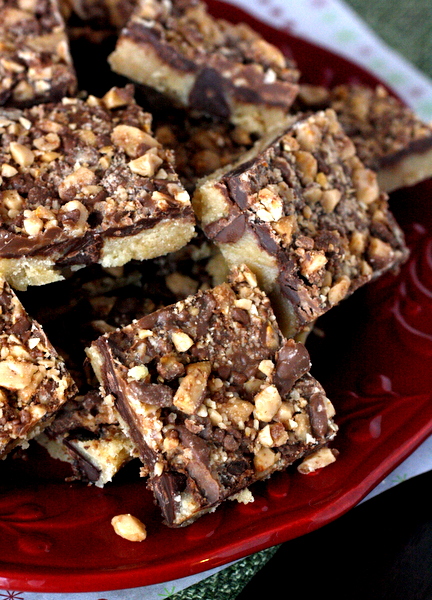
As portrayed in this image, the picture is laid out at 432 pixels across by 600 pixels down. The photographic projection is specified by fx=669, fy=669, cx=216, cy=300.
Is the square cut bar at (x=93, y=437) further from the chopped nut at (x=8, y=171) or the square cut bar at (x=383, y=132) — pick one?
the square cut bar at (x=383, y=132)

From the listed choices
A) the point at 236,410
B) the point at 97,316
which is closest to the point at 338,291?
the point at 236,410

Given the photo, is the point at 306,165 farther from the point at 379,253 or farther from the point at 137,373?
the point at 137,373

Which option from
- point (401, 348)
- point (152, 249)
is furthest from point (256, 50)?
point (401, 348)

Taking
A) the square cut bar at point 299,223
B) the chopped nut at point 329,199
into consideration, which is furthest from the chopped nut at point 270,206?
the chopped nut at point 329,199

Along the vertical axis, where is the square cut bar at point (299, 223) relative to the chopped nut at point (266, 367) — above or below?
above

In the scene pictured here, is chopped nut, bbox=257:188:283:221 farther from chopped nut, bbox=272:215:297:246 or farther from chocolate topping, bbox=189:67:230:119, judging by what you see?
chocolate topping, bbox=189:67:230:119

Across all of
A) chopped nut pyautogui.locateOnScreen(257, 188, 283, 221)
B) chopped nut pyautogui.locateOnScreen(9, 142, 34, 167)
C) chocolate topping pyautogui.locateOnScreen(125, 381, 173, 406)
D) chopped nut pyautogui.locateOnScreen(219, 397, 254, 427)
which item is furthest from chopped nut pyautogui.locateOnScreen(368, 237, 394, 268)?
chopped nut pyautogui.locateOnScreen(9, 142, 34, 167)
